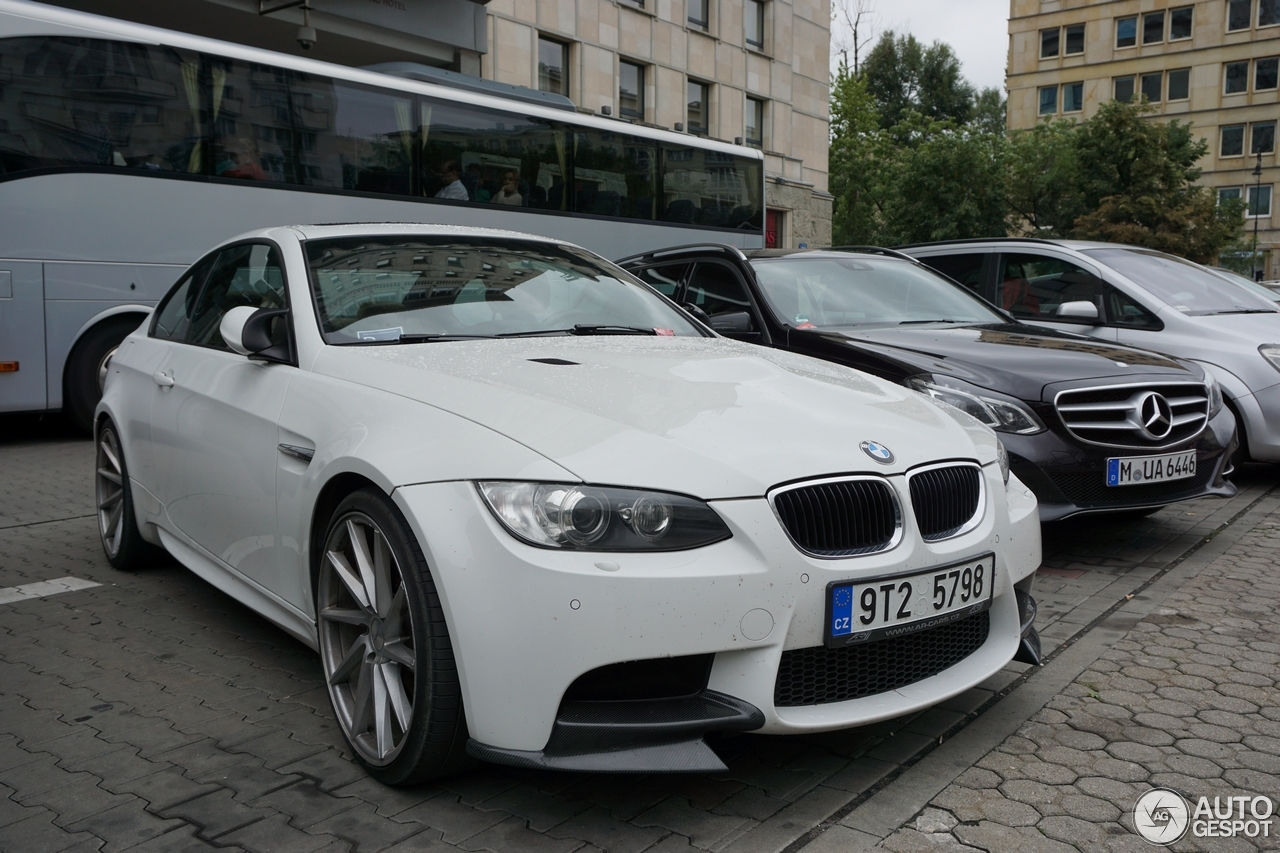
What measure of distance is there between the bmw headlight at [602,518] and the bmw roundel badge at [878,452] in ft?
1.65

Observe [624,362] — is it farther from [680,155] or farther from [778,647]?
[680,155]

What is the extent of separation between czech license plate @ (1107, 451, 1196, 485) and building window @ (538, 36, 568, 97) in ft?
70.9

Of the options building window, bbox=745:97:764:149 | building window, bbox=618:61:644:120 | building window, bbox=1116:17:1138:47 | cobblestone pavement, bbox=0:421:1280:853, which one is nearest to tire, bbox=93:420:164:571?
cobblestone pavement, bbox=0:421:1280:853

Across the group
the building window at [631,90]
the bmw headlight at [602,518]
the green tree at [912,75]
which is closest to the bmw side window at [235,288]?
the bmw headlight at [602,518]

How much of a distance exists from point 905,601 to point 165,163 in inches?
357

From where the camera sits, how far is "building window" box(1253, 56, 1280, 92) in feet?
214

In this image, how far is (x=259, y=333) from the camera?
11.9 ft

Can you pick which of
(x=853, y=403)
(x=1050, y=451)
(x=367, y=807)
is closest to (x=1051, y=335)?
(x=1050, y=451)

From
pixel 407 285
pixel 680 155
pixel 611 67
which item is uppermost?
pixel 611 67

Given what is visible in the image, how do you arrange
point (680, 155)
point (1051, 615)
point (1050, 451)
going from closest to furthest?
point (1051, 615) < point (1050, 451) < point (680, 155)

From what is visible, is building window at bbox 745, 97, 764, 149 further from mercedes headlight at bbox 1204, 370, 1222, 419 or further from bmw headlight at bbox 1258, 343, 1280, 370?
mercedes headlight at bbox 1204, 370, 1222, 419

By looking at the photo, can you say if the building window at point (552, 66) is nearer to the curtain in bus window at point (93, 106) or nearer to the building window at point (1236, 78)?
the curtain in bus window at point (93, 106)

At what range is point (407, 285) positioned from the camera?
384 cm

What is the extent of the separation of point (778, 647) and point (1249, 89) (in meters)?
75.5
